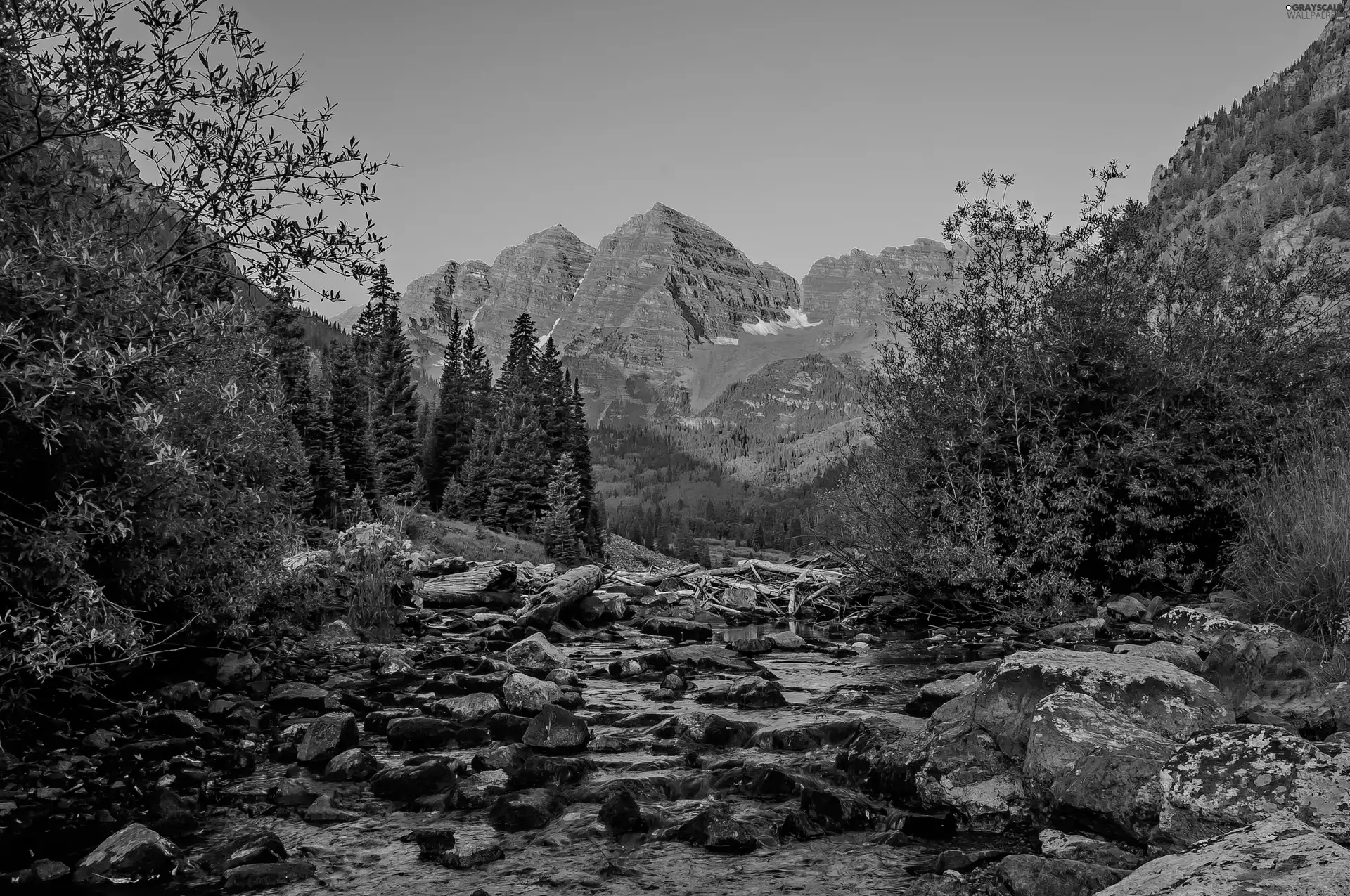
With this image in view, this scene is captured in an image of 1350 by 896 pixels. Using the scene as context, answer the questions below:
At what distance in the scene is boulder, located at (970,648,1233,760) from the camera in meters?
6.86

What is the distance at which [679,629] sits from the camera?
19.1 m

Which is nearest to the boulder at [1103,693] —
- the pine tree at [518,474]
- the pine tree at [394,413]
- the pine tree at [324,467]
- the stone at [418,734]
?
the stone at [418,734]

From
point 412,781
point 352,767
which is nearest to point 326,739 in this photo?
point 352,767

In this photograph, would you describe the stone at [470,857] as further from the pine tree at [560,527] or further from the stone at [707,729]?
the pine tree at [560,527]

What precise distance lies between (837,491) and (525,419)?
178 ft

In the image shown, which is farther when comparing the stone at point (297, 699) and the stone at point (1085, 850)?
the stone at point (297, 699)

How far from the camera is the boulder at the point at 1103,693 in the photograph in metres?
6.86

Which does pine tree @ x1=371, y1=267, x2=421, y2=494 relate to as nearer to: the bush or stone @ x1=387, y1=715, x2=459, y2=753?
stone @ x1=387, y1=715, x2=459, y2=753

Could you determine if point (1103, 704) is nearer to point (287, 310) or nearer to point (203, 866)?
point (203, 866)

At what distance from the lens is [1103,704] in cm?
694

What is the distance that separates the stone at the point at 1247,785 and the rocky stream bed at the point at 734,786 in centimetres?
2

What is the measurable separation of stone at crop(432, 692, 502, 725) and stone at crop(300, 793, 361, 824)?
9.77 ft

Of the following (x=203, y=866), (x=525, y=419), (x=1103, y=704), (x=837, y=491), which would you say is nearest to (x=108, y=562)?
(x=203, y=866)

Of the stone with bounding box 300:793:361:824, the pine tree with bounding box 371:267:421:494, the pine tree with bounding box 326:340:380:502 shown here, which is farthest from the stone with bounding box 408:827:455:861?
the pine tree with bounding box 371:267:421:494
